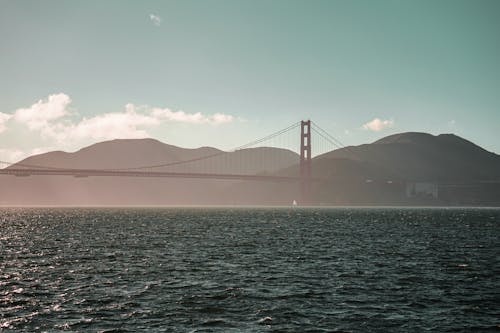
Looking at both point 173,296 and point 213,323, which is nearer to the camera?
point 213,323

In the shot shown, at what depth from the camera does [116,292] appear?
25938 millimetres

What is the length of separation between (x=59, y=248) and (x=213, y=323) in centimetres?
3263

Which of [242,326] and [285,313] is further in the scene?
[285,313]

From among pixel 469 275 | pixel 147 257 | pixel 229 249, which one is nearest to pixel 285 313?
pixel 469 275

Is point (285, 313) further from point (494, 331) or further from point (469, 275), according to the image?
point (469, 275)

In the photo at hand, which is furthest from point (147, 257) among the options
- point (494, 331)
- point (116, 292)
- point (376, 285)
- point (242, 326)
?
point (494, 331)

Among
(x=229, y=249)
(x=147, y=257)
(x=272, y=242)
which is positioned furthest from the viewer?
(x=272, y=242)

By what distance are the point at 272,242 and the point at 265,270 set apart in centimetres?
1986

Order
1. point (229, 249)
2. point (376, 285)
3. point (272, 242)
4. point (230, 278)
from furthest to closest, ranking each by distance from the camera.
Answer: point (272, 242), point (229, 249), point (230, 278), point (376, 285)

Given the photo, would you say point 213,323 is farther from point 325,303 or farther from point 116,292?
point 116,292

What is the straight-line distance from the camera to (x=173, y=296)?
25.0 meters

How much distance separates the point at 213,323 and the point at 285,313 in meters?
3.47

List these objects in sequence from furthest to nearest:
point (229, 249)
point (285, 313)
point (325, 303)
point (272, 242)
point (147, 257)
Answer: point (272, 242)
point (229, 249)
point (147, 257)
point (325, 303)
point (285, 313)

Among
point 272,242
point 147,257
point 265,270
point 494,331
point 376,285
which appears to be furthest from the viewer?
point 272,242
